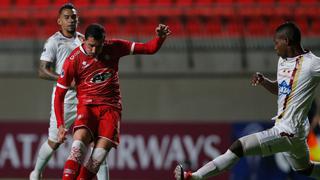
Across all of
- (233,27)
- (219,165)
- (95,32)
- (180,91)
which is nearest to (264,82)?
(219,165)

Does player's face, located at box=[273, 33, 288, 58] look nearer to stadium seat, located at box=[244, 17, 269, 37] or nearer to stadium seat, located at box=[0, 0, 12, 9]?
stadium seat, located at box=[244, 17, 269, 37]

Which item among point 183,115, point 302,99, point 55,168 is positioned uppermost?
point 302,99

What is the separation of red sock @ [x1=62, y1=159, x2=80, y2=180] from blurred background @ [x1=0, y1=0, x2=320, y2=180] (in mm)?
5378

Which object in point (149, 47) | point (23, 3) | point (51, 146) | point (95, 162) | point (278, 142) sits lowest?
point (51, 146)

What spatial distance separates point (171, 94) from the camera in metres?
13.9

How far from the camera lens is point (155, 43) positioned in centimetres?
829

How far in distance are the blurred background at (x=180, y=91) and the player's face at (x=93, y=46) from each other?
5381 millimetres

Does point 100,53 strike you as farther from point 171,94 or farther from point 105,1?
point 105,1

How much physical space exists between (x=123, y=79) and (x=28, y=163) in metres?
2.20

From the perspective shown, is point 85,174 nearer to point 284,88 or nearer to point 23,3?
point 284,88

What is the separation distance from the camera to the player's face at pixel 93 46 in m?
8.14

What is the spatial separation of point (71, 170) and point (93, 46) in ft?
4.21

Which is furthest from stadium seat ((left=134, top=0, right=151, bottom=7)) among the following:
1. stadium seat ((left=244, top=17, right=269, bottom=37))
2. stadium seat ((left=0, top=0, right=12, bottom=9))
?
stadium seat ((left=0, top=0, right=12, bottom=9))

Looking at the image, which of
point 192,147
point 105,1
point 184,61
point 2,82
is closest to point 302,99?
point 192,147
